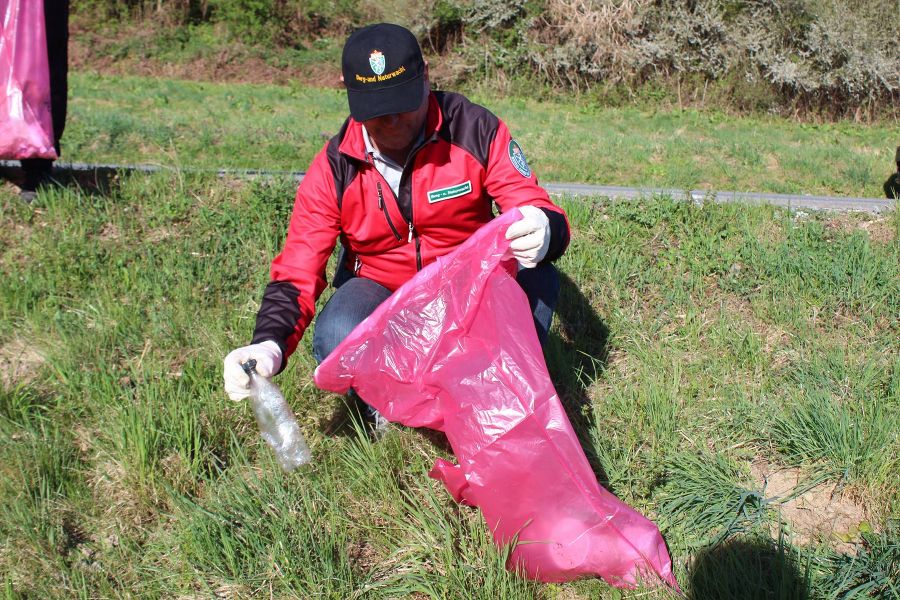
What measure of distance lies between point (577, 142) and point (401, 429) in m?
6.92

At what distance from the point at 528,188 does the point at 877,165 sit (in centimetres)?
680

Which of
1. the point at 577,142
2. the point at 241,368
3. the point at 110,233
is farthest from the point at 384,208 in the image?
the point at 577,142

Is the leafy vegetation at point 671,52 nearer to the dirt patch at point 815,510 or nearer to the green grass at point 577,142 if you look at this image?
the green grass at point 577,142

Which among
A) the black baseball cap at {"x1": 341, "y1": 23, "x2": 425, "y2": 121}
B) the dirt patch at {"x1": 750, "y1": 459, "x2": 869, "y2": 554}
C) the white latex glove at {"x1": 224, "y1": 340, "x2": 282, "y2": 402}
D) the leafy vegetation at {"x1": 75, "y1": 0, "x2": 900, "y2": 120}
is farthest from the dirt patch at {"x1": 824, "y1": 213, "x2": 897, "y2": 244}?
the leafy vegetation at {"x1": 75, "y1": 0, "x2": 900, "y2": 120}

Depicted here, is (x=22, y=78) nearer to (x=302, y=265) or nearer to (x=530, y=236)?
(x=302, y=265)

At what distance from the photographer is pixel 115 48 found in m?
18.6

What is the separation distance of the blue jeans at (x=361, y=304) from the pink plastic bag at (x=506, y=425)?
0.30 m

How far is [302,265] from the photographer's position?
2.83 meters

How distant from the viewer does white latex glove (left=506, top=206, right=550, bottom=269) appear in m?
2.53

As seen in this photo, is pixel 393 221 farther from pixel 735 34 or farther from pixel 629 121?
pixel 735 34

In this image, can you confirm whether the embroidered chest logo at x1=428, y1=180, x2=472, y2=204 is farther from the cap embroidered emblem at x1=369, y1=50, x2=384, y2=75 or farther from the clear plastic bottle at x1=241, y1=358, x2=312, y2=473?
the clear plastic bottle at x1=241, y1=358, x2=312, y2=473

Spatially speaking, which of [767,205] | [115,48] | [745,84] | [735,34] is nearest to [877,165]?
[767,205]

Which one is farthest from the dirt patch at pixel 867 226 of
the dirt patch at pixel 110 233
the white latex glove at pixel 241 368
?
the dirt patch at pixel 110 233

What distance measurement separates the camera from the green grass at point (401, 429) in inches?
95.8
